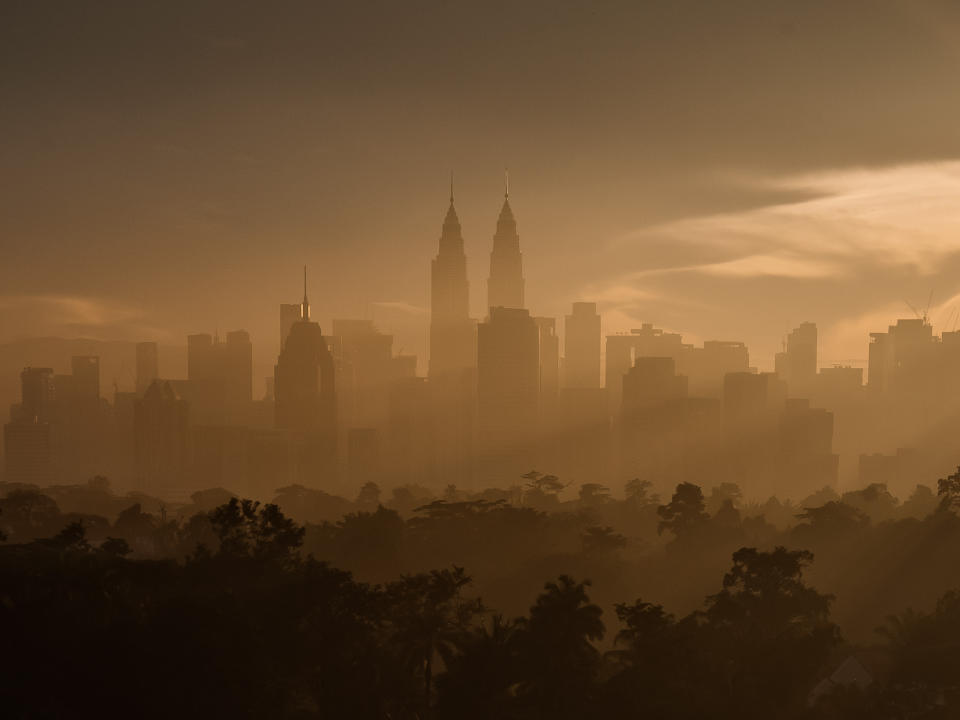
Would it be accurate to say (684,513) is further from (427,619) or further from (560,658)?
(560,658)

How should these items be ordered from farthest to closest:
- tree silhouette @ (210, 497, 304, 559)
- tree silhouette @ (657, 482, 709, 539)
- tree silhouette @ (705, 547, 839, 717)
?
tree silhouette @ (657, 482, 709, 539) < tree silhouette @ (210, 497, 304, 559) < tree silhouette @ (705, 547, 839, 717)

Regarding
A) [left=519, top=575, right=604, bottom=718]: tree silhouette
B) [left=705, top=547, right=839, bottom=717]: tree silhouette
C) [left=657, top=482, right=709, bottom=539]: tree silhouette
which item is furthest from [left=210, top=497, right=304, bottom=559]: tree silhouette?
[left=657, top=482, right=709, bottom=539]: tree silhouette

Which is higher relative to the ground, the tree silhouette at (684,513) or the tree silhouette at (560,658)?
the tree silhouette at (560,658)

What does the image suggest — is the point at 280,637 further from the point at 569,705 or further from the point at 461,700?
the point at 569,705

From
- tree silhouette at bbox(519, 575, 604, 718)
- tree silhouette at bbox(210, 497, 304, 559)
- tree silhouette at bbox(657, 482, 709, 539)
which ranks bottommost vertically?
tree silhouette at bbox(657, 482, 709, 539)

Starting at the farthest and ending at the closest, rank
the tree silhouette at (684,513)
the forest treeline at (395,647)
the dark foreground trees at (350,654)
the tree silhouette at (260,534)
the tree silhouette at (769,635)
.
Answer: the tree silhouette at (684,513), the tree silhouette at (260,534), the tree silhouette at (769,635), the forest treeline at (395,647), the dark foreground trees at (350,654)

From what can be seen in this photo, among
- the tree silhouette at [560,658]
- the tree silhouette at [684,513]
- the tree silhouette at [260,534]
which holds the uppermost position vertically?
the tree silhouette at [260,534]

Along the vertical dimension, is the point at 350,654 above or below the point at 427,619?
below

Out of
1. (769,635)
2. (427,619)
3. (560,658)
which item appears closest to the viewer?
(560,658)

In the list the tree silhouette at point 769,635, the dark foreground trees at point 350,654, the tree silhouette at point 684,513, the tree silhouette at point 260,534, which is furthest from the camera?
the tree silhouette at point 684,513

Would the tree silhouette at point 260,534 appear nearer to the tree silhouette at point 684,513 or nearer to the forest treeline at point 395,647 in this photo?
the forest treeline at point 395,647

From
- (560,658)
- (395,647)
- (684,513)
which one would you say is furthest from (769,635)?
(684,513)

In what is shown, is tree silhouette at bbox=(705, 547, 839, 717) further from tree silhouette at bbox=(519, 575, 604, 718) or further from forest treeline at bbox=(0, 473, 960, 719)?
tree silhouette at bbox=(519, 575, 604, 718)

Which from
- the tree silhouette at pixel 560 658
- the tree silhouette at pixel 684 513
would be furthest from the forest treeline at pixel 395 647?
the tree silhouette at pixel 684 513
